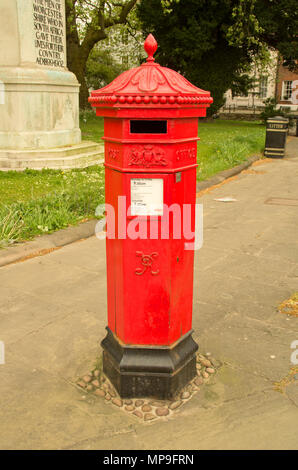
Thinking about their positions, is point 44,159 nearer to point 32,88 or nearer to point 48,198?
point 32,88

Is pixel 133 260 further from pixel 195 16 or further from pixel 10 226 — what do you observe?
pixel 195 16

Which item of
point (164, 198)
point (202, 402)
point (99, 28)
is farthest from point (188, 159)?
point (99, 28)

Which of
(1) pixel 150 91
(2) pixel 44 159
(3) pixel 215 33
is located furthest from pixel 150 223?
(3) pixel 215 33

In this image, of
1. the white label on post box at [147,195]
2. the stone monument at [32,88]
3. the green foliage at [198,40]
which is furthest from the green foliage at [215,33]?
the white label on post box at [147,195]

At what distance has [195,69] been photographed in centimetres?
2680

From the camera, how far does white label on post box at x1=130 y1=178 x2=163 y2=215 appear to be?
263cm

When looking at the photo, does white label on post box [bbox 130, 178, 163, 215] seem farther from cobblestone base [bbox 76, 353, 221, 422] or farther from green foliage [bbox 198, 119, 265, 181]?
green foliage [bbox 198, 119, 265, 181]

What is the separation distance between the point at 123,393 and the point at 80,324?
3.58 ft

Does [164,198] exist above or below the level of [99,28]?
below

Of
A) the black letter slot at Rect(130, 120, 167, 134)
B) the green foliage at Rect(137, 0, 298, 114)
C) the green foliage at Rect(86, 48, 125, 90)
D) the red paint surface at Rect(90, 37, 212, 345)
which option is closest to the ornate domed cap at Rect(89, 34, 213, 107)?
the red paint surface at Rect(90, 37, 212, 345)

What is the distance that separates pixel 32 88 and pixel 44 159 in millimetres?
1623

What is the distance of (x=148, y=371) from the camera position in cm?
292

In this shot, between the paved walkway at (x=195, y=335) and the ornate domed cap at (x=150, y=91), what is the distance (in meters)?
1.86
